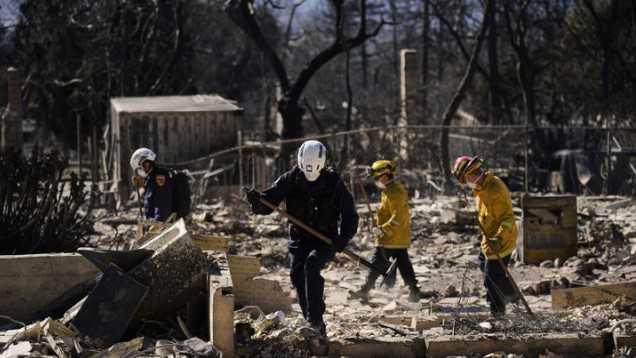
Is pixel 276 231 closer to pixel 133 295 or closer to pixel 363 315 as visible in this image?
pixel 363 315

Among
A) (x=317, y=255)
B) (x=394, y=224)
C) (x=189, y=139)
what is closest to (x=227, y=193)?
(x=189, y=139)

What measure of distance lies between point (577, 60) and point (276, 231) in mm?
20624

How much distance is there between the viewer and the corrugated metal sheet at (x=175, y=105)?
72.5 feet

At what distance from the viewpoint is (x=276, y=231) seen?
15781 millimetres

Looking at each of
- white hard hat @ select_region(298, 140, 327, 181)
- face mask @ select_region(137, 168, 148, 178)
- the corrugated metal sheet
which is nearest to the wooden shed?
the corrugated metal sheet

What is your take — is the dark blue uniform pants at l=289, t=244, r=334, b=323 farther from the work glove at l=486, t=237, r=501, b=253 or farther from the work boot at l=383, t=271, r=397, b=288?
the work boot at l=383, t=271, r=397, b=288

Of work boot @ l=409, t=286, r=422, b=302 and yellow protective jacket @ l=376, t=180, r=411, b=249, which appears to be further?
work boot @ l=409, t=286, r=422, b=302

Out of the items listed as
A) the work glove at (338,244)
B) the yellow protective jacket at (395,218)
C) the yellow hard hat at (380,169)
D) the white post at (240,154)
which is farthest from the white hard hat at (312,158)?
the white post at (240,154)

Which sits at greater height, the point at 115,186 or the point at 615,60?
the point at 615,60

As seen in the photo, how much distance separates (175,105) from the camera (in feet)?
74.7

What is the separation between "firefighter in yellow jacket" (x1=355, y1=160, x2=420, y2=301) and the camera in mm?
10641

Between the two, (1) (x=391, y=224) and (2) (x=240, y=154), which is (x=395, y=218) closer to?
(1) (x=391, y=224)

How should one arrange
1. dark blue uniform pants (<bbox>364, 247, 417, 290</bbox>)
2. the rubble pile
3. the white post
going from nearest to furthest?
the rubble pile
dark blue uniform pants (<bbox>364, 247, 417, 290</bbox>)
the white post

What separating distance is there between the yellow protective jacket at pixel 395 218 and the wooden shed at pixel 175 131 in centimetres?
1170
